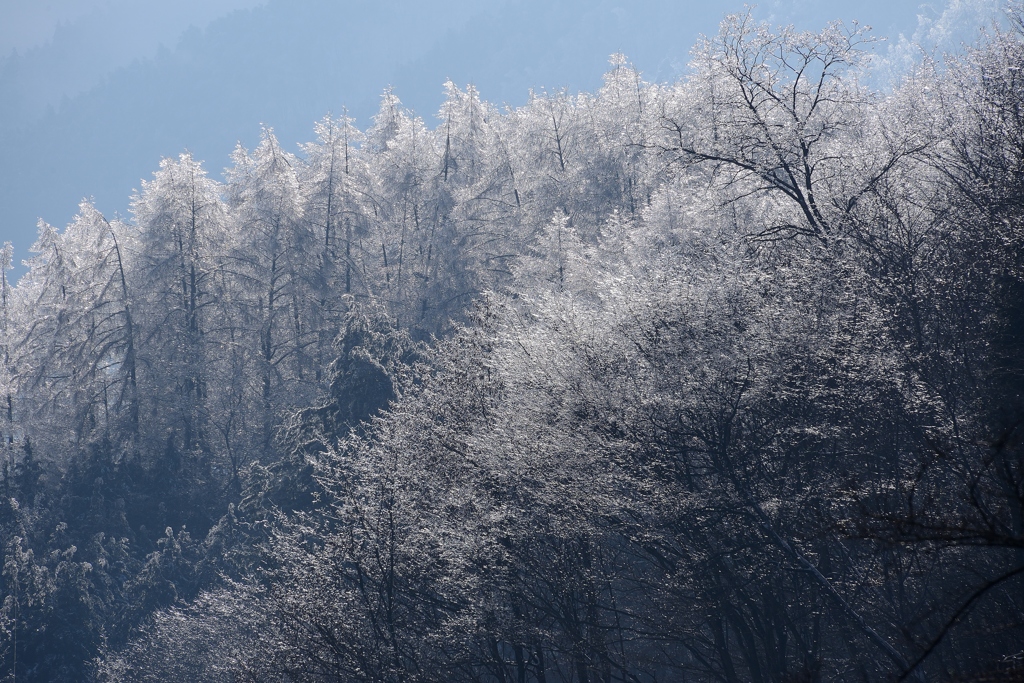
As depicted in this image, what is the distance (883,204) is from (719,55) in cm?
544

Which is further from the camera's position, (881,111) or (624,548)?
(881,111)

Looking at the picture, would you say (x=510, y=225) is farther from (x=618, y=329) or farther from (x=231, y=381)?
(x=618, y=329)

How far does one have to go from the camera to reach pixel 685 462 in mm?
10742

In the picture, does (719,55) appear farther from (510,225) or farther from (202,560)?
(202,560)

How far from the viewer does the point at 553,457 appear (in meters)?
11.7

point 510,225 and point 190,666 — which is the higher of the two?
point 510,225

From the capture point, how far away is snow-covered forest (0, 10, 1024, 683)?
1045 centimetres

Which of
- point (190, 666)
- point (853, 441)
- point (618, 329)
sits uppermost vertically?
point (618, 329)

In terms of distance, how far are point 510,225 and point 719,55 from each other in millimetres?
16255

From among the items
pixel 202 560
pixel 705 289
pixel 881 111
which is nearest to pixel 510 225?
pixel 881 111

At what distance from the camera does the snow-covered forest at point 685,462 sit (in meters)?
10.4

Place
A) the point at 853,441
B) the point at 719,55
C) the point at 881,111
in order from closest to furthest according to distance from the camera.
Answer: the point at 853,441
the point at 719,55
the point at 881,111

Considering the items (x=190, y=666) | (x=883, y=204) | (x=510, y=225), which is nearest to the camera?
(x=883, y=204)

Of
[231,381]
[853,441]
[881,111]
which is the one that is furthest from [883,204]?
[231,381]
